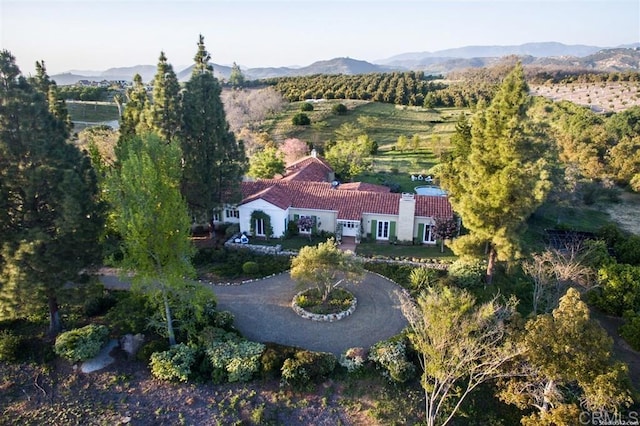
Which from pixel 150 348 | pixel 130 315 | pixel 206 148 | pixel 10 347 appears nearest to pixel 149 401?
pixel 150 348

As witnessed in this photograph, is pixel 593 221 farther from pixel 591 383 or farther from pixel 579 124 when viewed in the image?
pixel 591 383

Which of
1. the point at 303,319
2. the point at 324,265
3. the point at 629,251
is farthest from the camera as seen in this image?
the point at 629,251

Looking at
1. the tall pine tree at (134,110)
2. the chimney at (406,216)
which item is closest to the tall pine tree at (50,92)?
the tall pine tree at (134,110)

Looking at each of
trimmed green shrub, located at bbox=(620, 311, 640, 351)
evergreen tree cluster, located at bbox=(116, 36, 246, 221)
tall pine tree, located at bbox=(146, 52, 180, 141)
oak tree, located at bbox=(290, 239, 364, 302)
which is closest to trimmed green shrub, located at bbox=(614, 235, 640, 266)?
trimmed green shrub, located at bbox=(620, 311, 640, 351)

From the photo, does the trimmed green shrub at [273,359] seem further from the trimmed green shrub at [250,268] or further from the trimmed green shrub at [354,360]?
the trimmed green shrub at [250,268]

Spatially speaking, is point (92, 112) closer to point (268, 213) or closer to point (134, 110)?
point (134, 110)

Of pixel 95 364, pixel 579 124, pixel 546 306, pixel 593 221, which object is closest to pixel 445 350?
pixel 546 306
